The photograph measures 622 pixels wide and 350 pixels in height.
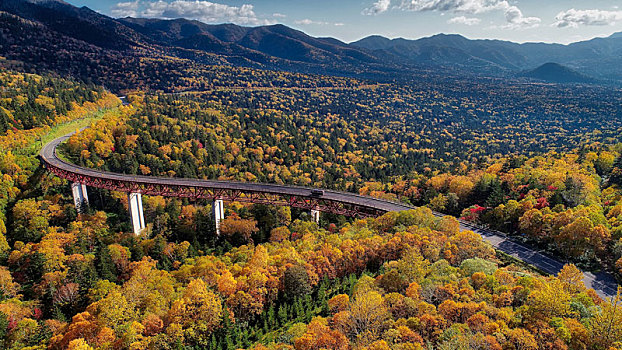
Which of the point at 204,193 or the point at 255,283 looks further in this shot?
the point at 204,193

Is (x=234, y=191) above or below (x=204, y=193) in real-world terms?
above

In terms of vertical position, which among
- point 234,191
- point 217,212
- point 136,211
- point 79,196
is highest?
point 234,191

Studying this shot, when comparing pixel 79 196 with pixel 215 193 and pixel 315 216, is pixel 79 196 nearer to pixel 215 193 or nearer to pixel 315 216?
pixel 215 193

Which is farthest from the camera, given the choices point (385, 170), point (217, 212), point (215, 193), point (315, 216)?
point (385, 170)

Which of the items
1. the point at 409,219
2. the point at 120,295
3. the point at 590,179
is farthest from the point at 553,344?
the point at 590,179

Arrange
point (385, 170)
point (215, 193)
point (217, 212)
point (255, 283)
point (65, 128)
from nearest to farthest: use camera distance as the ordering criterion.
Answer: point (255, 283) < point (215, 193) < point (217, 212) < point (65, 128) < point (385, 170)

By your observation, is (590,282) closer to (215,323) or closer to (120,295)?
(215,323)

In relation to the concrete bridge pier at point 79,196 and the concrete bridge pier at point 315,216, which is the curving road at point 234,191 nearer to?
the concrete bridge pier at point 315,216

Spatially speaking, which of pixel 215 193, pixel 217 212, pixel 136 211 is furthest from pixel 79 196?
pixel 217 212
